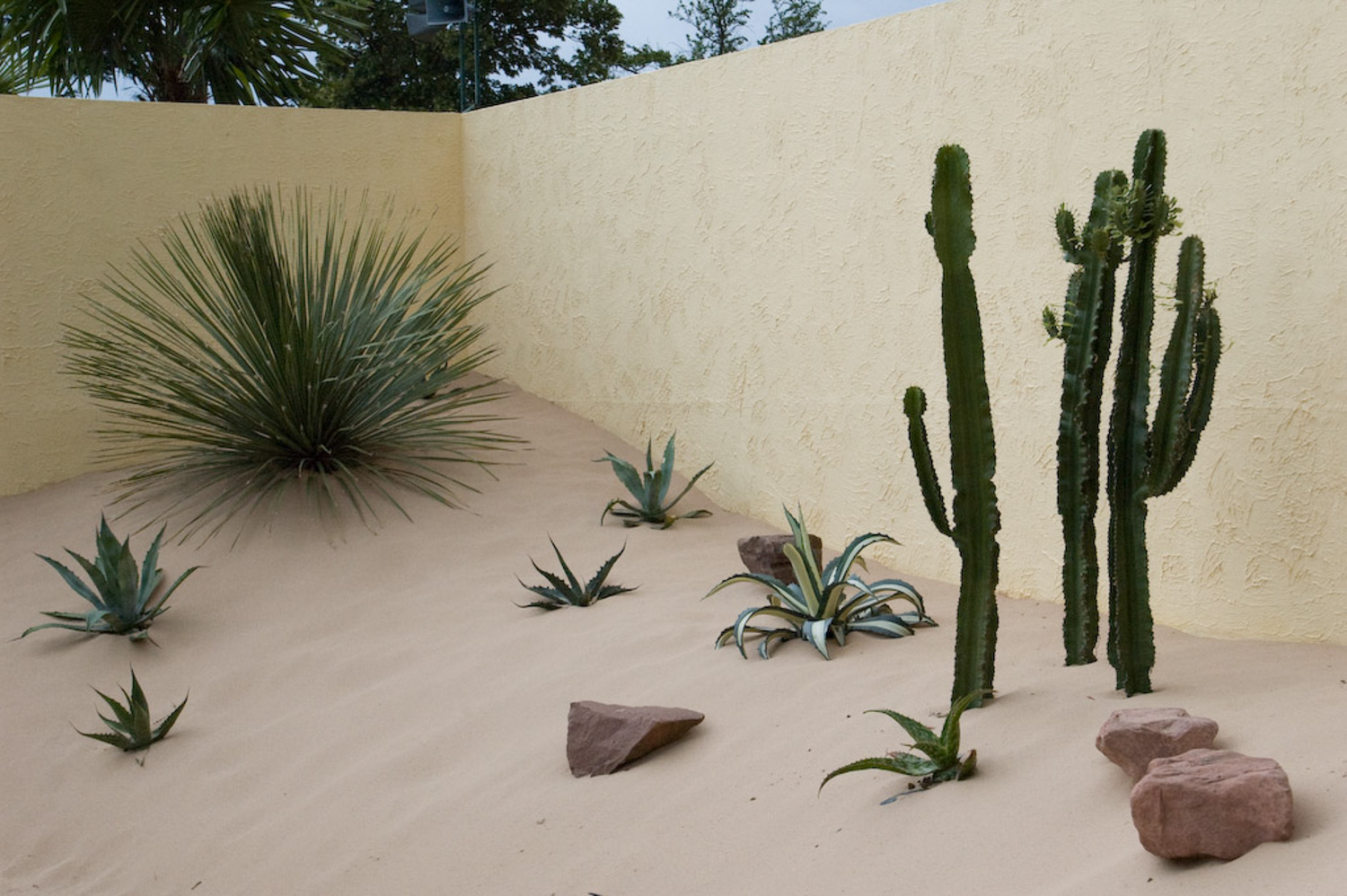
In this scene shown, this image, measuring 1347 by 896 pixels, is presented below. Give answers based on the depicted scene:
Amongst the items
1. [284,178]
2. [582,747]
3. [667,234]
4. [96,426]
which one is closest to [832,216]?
[667,234]

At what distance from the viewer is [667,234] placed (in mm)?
5918

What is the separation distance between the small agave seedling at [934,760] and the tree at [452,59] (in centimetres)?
1815

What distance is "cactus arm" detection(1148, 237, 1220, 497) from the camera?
2783 millimetres

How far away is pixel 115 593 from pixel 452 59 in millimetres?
16617

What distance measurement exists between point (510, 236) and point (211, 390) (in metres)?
2.17

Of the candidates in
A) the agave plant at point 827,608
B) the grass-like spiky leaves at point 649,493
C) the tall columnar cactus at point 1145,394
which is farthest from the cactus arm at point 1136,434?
the grass-like spiky leaves at point 649,493

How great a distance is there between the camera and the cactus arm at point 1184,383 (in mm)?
2783

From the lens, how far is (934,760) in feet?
8.79

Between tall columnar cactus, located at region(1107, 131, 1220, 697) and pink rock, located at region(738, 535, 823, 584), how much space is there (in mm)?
1675

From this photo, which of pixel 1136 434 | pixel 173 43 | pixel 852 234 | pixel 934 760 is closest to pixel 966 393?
pixel 1136 434

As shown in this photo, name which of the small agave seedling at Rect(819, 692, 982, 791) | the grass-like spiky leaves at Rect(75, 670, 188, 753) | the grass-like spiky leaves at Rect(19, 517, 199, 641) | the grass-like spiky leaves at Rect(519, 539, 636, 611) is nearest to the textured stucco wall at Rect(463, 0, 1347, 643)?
the grass-like spiky leaves at Rect(519, 539, 636, 611)

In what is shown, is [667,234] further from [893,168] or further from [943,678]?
[943,678]

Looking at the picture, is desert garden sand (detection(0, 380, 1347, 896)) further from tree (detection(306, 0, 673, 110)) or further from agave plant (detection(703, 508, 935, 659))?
tree (detection(306, 0, 673, 110))

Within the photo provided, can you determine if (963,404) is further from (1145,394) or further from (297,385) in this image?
(297,385)
